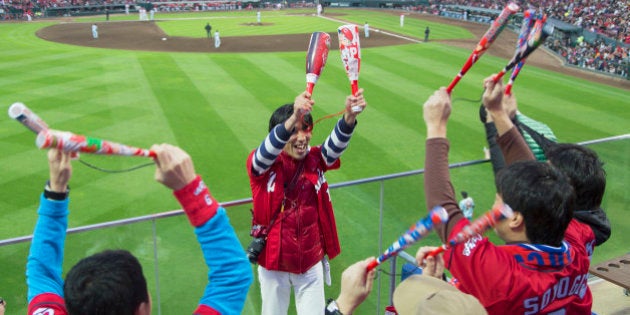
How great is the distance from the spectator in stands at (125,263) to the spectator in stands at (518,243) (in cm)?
93

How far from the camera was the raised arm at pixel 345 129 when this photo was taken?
12.8 ft

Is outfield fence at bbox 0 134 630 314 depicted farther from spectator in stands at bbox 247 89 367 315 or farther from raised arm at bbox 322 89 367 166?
raised arm at bbox 322 89 367 166

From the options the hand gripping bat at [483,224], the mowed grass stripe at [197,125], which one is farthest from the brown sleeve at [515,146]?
the mowed grass stripe at [197,125]

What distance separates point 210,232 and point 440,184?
103cm

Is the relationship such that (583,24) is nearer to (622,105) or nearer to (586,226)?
(622,105)

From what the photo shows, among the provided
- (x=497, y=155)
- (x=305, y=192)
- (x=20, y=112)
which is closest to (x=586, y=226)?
(x=497, y=155)

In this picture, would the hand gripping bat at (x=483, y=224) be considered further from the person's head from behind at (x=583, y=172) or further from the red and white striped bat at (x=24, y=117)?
the red and white striped bat at (x=24, y=117)

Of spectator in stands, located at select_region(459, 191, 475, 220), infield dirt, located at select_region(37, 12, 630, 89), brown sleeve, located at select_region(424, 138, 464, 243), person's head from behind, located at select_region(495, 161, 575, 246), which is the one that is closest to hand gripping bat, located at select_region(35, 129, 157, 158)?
→ brown sleeve, located at select_region(424, 138, 464, 243)

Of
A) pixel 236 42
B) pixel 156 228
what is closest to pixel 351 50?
pixel 156 228

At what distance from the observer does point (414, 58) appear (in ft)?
74.3

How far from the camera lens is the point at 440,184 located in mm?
2383

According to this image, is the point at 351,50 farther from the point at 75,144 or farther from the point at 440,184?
the point at 75,144

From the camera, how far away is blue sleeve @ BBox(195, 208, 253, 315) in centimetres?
212

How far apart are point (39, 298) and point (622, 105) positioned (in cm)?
1742
